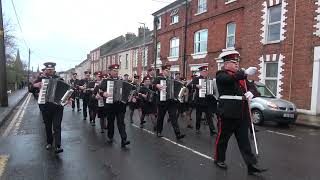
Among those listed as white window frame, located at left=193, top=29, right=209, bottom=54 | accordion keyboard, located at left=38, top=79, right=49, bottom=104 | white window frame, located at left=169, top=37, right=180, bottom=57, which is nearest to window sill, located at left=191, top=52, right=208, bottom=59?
white window frame, located at left=193, top=29, right=209, bottom=54

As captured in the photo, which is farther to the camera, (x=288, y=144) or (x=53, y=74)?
(x=288, y=144)

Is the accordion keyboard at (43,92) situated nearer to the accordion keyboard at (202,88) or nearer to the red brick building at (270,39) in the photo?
the accordion keyboard at (202,88)

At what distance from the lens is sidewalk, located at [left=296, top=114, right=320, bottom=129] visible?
14619mm

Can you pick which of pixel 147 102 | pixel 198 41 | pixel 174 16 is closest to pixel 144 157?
pixel 147 102

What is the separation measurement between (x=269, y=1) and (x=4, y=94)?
14787 mm

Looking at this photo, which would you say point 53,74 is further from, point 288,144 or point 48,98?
point 288,144

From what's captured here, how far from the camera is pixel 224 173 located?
668cm

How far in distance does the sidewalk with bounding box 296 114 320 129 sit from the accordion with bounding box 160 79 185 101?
6.49 metres

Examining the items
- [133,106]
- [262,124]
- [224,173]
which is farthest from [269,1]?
[224,173]

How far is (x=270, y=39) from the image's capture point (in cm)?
2102

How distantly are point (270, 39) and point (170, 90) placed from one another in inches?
488

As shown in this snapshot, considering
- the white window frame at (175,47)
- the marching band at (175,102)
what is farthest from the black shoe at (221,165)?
the white window frame at (175,47)

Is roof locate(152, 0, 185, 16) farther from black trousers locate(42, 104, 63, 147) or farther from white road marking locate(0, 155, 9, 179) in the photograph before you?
white road marking locate(0, 155, 9, 179)

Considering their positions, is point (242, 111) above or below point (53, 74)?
below
